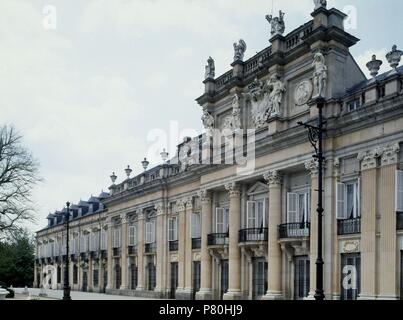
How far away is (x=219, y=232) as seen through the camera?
32750 millimetres

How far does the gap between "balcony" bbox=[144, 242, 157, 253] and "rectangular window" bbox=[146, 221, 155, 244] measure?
0.26 m

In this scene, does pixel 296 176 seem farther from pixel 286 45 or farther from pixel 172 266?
pixel 172 266

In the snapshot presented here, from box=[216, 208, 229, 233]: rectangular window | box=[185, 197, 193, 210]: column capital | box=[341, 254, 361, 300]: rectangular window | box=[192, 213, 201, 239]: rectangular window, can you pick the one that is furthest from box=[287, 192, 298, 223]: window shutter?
box=[185, 197, 193, 210]: column capital

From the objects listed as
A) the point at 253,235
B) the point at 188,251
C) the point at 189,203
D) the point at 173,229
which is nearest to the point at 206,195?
the point at 189,203

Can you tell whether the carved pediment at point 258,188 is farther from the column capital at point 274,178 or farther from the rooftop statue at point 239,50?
the rooftop statue at point 239,50

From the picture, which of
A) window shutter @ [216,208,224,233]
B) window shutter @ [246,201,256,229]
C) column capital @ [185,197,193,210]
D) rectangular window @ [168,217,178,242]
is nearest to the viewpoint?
window shutter @ [246,201,256,229]

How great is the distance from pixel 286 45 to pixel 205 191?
35.4ft

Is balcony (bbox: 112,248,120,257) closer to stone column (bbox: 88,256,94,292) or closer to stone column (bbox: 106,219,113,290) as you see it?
stone column (bbox: 106,219,113,290)

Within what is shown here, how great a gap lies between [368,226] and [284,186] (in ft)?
21.4

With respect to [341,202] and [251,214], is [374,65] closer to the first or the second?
[341,202]

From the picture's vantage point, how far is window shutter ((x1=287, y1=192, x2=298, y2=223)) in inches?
1048

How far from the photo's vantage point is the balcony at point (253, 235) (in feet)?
93.1

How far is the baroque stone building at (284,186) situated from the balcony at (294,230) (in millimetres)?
62

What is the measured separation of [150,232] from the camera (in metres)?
42.1
